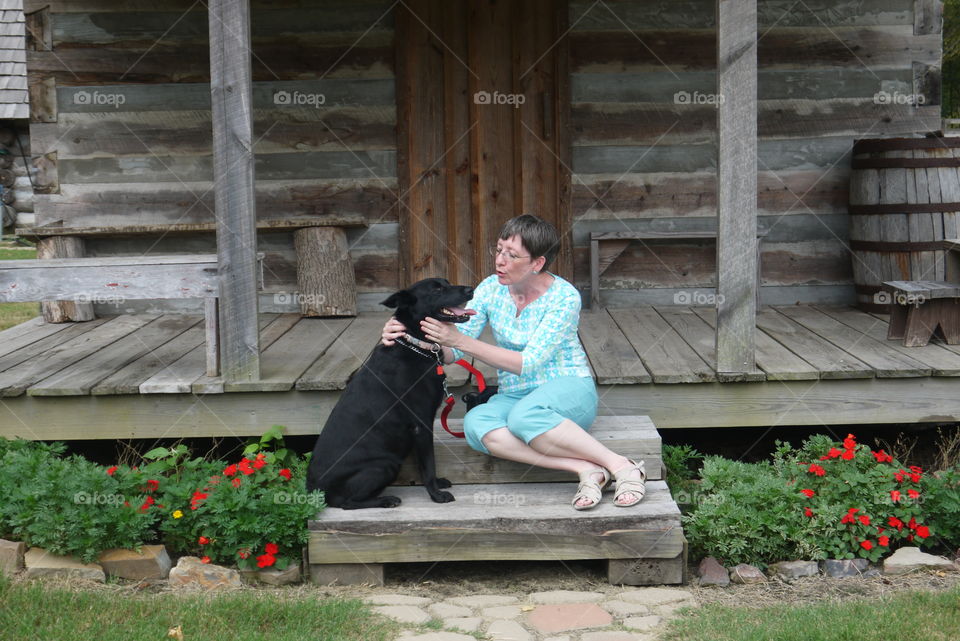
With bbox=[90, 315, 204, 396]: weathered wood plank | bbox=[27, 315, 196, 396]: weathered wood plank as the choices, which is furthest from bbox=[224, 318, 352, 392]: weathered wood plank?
bbox=[27, 315, 196, 396]: weathered wood plank

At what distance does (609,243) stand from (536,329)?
3200 millimetres

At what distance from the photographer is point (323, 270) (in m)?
7.56

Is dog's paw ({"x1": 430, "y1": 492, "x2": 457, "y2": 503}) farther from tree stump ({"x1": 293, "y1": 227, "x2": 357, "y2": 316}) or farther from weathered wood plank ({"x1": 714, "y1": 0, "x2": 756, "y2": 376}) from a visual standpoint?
tree stump ({"x1": 293, "y1": 227, "x2": 357, "y2": 316})

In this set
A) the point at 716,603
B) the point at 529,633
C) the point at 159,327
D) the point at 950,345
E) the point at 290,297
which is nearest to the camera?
the point at 529,633

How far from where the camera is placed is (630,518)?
14.8 feet

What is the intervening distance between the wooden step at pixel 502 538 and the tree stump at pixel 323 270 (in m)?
3.19

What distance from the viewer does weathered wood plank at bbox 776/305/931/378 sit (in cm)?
557

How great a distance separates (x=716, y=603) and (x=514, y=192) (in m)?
4.13

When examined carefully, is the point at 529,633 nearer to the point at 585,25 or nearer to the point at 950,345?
the point at 950,345

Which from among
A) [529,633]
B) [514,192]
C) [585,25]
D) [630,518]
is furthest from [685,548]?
[585,25]

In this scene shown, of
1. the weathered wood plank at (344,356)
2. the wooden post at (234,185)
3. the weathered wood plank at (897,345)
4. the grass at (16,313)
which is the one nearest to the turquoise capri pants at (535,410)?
the weathered wood plank at (344,356)

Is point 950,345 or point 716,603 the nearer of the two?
point 716,603

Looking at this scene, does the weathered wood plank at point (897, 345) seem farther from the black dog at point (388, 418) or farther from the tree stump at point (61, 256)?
the tree stump at point (61, 256)

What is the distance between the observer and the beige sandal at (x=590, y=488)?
180 inches
